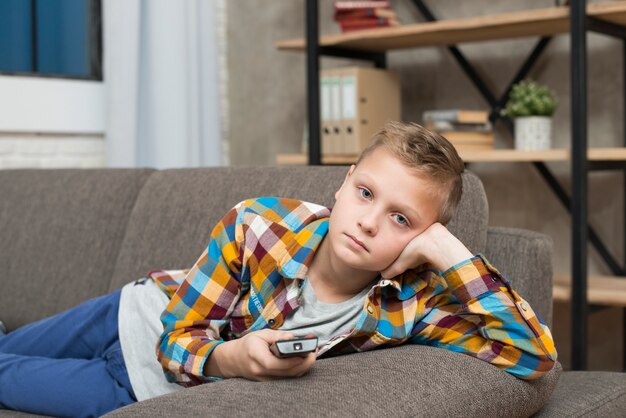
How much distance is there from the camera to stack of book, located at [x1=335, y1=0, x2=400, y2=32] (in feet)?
9.46

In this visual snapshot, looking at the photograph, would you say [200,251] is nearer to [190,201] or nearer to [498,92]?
[190,201]

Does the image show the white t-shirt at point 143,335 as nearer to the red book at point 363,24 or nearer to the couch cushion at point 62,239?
the couch cushion at point 62,239

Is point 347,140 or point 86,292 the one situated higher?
point 347,140

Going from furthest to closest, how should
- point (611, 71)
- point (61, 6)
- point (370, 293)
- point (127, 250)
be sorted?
point (61, 6)
point (611, 71)
point (127, 250)
point (370, 293)

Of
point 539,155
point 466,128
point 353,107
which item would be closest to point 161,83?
point 353,107

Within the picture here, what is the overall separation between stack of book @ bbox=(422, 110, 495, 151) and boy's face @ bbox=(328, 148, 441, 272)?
149cm

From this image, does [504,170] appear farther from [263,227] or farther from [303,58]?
[263,227]

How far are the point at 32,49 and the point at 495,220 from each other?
1.70m

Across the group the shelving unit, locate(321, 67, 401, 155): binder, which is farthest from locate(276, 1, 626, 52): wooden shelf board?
locate(321, 67, 401, 155): binder

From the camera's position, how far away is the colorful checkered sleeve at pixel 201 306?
4.04ft

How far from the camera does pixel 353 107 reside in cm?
290

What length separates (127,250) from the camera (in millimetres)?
1818

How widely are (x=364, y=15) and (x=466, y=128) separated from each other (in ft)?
1.75

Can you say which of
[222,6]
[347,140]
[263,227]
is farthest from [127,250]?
[222,6]
